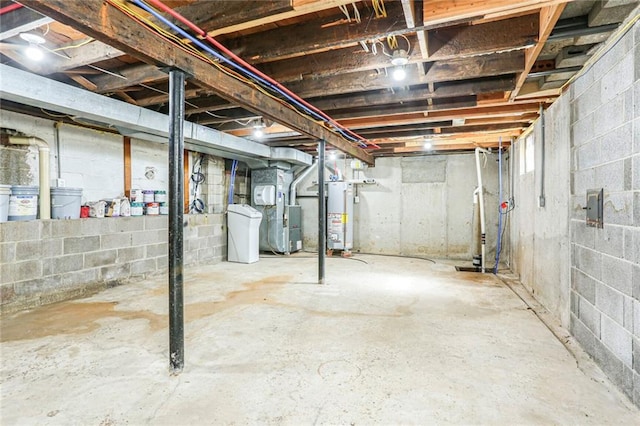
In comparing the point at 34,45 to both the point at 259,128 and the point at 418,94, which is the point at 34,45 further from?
the point at 418,94

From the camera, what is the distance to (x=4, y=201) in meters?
3.10

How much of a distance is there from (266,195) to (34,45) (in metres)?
4.21

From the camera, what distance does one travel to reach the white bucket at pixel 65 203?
11.6 feet

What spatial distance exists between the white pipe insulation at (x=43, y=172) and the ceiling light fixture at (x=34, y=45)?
55.2 inches

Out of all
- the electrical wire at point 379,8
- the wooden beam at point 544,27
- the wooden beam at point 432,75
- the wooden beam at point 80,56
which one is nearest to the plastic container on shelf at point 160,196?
the wooden beam at point 80,56

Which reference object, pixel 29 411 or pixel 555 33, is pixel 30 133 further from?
pixel 555 33

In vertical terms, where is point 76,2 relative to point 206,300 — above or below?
above

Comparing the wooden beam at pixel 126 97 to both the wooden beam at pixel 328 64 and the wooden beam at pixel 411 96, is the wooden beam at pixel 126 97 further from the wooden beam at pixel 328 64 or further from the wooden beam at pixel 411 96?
the wooden beam at pixel 328 64

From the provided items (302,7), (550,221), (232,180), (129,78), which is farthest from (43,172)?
(550,221)

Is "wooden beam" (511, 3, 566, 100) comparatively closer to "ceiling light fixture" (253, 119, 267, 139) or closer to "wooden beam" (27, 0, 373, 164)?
"wooden beam" (27, 0, 373, 164)

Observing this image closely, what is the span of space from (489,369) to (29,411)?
2.55 metres

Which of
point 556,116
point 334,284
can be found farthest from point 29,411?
point 556,116

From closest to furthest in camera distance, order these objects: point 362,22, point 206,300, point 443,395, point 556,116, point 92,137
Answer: point 443,395 < point 362,22 < point 556,116 < point 206,300 < point 92,137

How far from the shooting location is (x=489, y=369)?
2.07 m
